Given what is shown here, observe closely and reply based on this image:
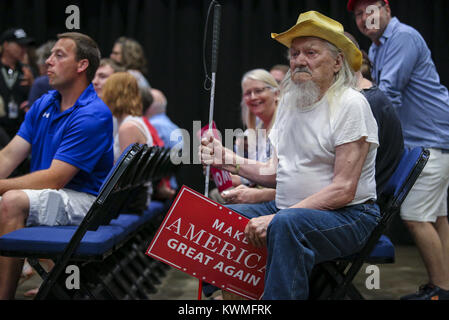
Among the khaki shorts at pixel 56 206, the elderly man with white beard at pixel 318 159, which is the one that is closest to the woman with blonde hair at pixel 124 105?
the khaki shorts at pixel 56 206

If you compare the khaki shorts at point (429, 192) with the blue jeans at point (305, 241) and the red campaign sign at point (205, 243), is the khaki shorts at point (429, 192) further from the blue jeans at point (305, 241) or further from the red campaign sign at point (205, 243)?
the red campaign sign at point (205, 243)

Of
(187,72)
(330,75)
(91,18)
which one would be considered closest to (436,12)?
(187,72)

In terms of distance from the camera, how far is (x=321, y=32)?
243 cm

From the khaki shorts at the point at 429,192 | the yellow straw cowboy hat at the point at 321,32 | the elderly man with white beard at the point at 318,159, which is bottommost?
the khaki shorts at the point at 429,192

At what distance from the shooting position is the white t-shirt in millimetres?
2381

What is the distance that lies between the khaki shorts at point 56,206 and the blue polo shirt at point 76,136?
0.32 ft

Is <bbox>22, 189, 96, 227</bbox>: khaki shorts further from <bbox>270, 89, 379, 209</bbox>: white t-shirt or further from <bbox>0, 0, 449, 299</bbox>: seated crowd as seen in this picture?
<bbox>270, 89, 379, 209</bbox>: white t-shirt

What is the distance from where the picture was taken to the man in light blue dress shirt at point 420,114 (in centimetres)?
365

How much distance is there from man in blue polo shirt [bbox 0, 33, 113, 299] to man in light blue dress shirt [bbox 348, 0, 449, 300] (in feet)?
5.79

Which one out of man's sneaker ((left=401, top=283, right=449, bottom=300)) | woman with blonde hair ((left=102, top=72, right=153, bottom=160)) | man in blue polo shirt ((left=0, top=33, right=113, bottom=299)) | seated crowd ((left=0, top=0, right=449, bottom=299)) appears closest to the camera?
seated crowd ((left=0, top=0, right=449, bottom=299))

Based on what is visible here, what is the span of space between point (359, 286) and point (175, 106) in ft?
9.81

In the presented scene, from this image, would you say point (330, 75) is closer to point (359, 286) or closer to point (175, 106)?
point (359, 286)

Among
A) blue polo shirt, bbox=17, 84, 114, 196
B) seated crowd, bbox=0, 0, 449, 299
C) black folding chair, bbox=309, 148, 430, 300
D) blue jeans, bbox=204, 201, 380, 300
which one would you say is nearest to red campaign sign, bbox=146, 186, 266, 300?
seated crowd, bbox=0, 0, 449, 299
